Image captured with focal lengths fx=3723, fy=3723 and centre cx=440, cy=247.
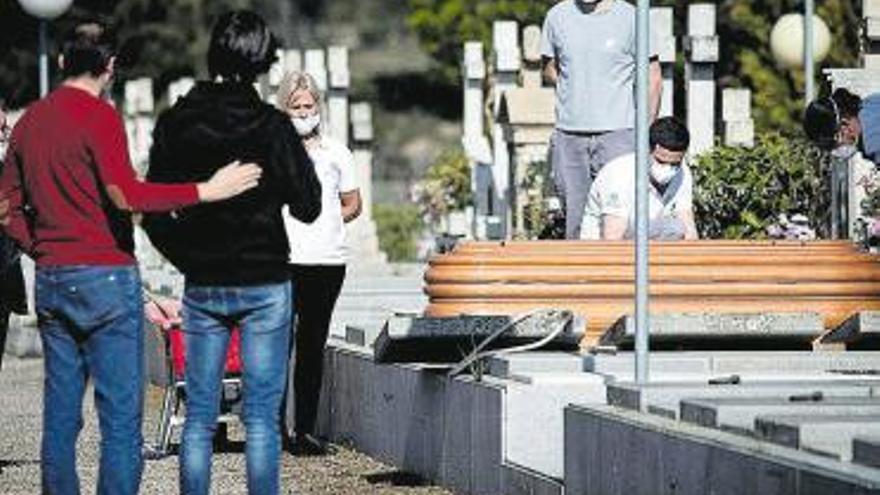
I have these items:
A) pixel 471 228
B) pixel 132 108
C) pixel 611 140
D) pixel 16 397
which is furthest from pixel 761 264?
pixel 132 108

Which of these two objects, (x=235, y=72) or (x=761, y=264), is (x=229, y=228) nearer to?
(x=235, y=72)

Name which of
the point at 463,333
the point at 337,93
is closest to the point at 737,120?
the point at 463,333

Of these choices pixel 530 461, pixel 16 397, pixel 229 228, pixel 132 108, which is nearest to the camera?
pixel 229 228

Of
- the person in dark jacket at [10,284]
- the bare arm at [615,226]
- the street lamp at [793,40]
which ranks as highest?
the street lamp at [793,40]

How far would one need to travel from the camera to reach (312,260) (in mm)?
16719

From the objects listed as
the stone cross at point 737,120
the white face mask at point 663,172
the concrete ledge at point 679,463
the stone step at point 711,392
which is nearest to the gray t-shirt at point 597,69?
the white face mask at point 663,172

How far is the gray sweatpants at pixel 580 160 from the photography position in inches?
715

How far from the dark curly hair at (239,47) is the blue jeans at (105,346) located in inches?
28.2

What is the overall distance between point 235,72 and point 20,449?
236 inches

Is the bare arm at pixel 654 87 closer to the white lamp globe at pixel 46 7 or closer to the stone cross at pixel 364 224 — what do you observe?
the stone cross at pixel 364 224

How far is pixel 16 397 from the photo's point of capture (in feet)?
72.4

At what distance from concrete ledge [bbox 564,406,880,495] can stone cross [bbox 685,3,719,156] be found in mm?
10533

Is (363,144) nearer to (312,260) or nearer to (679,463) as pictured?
(312,260)

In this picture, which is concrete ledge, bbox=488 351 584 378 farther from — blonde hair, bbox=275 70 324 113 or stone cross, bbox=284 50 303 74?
stone cross, bbox=284 50 303 74
